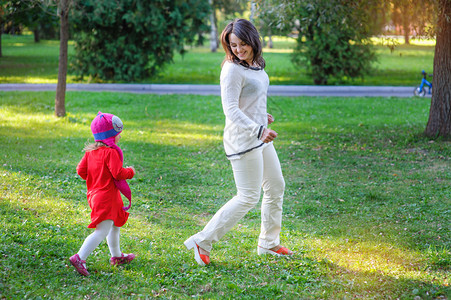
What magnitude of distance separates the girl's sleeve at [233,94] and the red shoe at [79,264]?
5.43 ft

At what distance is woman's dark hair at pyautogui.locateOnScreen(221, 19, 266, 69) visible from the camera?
3.95 meters

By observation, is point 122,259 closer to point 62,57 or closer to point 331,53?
point 62,57

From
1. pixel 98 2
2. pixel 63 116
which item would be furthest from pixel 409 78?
pixel 63 116

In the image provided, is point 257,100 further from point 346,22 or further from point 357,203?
point 346,22

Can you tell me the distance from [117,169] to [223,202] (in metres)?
2.64

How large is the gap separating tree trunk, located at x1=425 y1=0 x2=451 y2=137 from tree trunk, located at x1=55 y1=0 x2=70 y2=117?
24.0 ft

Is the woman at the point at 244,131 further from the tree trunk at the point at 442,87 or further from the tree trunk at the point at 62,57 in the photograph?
the tree trunk at the point at 62,57

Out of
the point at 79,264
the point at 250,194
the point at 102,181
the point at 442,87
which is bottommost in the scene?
the point at 79,264

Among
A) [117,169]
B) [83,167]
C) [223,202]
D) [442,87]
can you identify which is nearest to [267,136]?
[117,169]

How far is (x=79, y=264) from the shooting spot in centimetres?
→ 405

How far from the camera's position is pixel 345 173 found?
7.68 metres

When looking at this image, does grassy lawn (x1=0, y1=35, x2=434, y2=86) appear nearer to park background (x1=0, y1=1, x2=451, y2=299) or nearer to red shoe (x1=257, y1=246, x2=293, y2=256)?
park background (x1=0, y1=1, x2=451, y2=299)

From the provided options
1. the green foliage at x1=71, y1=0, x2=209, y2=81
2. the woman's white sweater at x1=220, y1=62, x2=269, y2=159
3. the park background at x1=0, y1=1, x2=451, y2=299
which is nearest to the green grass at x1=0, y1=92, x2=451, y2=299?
the park background at x1=0, y1=1, x2=451, y2=299

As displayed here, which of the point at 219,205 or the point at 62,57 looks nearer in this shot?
the point at 219,205
